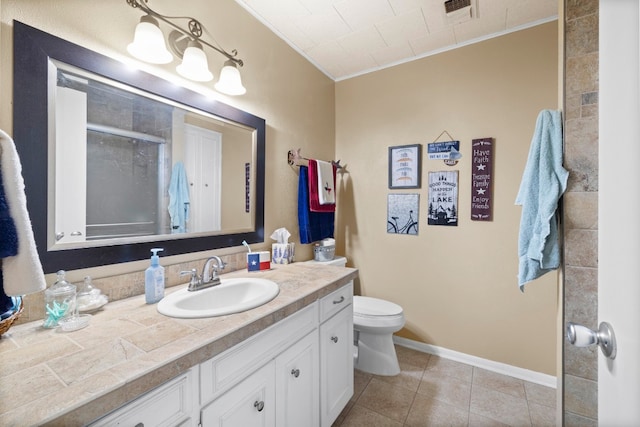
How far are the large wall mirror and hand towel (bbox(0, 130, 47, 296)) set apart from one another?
262 mm

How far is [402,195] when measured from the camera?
2.39 m

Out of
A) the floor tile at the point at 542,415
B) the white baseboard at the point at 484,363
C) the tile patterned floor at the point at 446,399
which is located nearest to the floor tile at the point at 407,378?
the tile patterned floor at the point at 446,399

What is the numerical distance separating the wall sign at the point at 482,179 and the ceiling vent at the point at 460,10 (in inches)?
33.0

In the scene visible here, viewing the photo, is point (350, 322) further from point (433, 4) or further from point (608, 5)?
point (433, 4)

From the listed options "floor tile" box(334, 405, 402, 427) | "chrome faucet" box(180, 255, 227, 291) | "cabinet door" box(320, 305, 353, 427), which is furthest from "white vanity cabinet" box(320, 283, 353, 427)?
"chrome faucet" box(180, 255, 227, 291)

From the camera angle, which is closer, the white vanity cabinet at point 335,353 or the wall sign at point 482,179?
the white vanity cabinet at point 335,353

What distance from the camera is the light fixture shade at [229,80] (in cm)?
152

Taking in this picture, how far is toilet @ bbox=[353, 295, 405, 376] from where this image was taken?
6.37 feet

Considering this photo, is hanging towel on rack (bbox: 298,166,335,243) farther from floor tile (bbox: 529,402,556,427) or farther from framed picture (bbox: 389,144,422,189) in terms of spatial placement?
floor tile (bbox: 529,402,556,427)

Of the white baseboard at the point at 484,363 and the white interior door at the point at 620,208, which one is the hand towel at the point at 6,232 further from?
the white baseboard at the point at 484,363

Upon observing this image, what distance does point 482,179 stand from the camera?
6.73ft

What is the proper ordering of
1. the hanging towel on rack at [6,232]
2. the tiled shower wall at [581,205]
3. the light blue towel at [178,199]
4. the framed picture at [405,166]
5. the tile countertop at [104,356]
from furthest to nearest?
the framed picture at [405,166] → the light blue towel at [178,199] → the tiled shower wall at [581,205] → the hanging towel on rack at [6,232] → the tile countertop at [104,356]

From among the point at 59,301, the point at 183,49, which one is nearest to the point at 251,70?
the point at 183,49

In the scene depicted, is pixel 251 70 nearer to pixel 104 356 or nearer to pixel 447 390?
pixel 104 356
